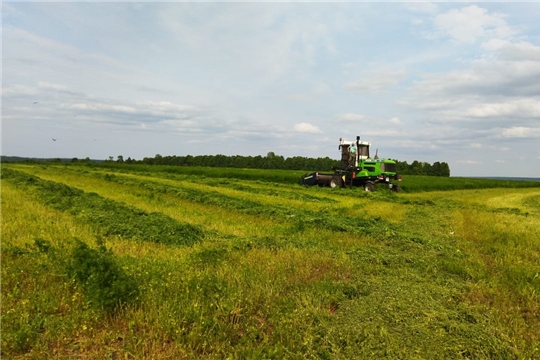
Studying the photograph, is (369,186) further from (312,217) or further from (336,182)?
(312,217)

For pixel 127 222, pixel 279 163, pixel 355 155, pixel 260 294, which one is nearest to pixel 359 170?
pixel 355 155

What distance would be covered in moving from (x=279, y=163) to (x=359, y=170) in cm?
5831

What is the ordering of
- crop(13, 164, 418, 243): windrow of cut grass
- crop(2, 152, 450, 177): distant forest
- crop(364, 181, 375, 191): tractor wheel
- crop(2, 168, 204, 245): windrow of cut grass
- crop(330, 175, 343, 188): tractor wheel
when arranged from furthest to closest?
crop(2, 152, 450, 177): distant forest < crop(330, 175, 343, 188): tractor wheel < crop(364, 181, 375, 191): tractor wheel < crop(13, 164, 418, 243): windrow of cut grass < crop(2, 168, 204, 245): windrow of cut grass

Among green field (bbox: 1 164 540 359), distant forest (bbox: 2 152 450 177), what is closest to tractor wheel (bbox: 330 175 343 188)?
green field (bbox: 1 164 540 359)

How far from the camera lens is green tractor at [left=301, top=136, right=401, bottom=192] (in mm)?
23422

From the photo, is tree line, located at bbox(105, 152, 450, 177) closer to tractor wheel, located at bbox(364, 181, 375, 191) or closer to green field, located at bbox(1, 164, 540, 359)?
tractor wheel, located at bbox(364, 181, 375, 191)

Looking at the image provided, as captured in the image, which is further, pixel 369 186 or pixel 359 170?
pixel 359 170

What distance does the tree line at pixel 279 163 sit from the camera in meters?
71.4

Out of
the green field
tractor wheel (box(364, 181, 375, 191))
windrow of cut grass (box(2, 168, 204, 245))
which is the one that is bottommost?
the green field

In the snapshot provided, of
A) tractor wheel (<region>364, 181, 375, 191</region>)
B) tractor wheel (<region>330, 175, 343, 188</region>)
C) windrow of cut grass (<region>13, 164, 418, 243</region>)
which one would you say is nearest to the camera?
windrow of cut grass (<region>13, 164, 418, 243</region>)

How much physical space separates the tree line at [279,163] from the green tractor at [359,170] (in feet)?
151

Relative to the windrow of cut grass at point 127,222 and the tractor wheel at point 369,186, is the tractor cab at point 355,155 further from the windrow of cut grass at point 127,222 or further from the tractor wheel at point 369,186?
the windrow of cut grass at point 127,222

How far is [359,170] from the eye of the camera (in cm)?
2378

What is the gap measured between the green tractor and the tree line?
46.1 m
